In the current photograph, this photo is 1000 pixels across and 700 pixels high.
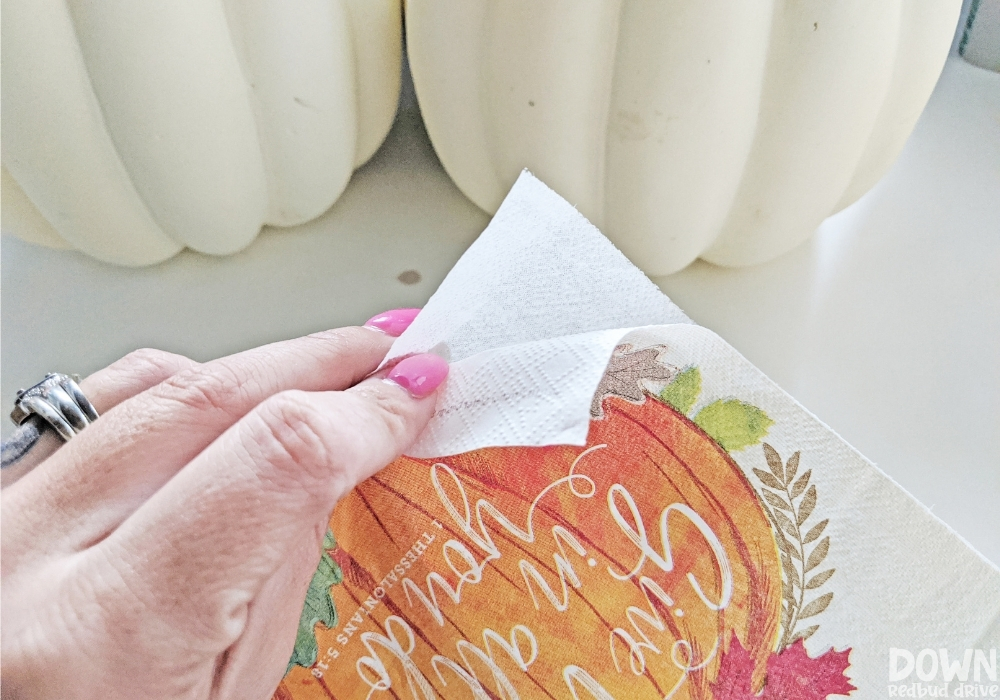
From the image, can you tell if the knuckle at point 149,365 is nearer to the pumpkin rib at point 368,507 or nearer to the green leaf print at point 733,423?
the pumpkin rib at point 368,507

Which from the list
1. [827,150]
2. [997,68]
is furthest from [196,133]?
[997,68]

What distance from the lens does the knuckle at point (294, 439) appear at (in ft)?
0.83

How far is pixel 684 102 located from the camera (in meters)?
0.40

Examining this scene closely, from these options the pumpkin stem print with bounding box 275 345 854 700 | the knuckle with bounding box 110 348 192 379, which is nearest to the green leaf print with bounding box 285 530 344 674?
the pumpkin stem print with bounding box 275 345 854 700

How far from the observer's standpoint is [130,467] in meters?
0.27

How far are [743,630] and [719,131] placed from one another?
0.26 meters

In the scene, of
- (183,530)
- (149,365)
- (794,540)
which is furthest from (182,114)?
(794,540)

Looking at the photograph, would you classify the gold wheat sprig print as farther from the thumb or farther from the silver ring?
the silver ring

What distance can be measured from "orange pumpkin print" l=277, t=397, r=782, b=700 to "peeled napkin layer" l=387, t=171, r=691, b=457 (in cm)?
2

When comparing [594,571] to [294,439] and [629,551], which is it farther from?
[294,439]

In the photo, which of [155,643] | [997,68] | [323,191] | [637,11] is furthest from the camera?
[997,68]

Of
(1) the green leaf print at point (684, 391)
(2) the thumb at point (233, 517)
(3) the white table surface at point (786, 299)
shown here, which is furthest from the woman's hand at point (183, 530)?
(3) the white table surface at point (786, 299)

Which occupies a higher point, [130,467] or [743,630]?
[130,467]

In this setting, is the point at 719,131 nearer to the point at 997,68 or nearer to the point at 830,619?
the point at 830,619
